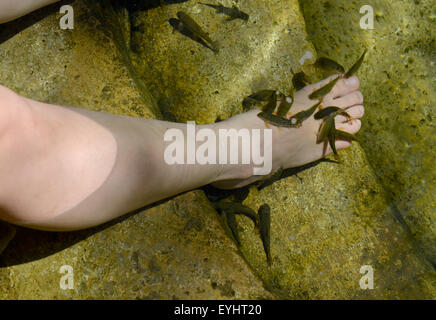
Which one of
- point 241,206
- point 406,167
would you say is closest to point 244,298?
point 241,206

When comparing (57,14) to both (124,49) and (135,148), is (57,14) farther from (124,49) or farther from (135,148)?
(135,148)

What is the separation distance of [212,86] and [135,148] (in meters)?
0.98

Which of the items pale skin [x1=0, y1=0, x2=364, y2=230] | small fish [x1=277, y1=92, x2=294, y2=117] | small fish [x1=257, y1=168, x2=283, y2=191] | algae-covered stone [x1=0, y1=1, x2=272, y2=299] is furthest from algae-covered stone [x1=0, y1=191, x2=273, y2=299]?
small fish [x1=277, y1=92, x2=294, y2=117]

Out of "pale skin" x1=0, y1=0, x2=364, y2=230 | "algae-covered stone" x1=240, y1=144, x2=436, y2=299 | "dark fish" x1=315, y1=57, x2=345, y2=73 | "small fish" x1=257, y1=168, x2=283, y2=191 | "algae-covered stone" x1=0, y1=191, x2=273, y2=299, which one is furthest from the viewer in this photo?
"dark fish" x1=315, y1=57, x2=345, y2=73

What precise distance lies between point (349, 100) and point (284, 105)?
0.51 metres

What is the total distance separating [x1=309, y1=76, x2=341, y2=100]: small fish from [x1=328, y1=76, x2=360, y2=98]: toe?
0.04 metres

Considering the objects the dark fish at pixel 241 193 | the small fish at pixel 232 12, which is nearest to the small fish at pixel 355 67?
the small fish at pixel 232 12

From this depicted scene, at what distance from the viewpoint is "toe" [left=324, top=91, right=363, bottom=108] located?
253 cm

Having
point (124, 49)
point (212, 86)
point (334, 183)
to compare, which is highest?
point (124, 49)

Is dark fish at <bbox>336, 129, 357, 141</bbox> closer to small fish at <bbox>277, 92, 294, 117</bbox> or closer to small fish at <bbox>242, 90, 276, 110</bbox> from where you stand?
small fish at <bbox>277, 92, 294, 117</bbox>

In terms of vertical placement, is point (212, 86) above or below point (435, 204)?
above

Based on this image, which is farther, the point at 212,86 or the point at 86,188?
the point at 212,86

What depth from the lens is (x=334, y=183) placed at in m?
2.48

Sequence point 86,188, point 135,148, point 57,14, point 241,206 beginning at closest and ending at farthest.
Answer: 1. point 86,188
2. point 135,148
3. point 57,14
4. point 241,206
